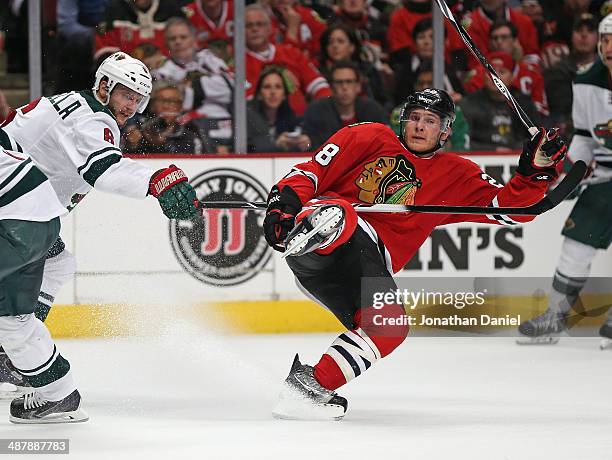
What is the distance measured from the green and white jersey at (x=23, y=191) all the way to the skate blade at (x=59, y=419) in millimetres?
610

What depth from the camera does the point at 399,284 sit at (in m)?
6.57

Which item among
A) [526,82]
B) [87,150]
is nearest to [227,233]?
[526,82]

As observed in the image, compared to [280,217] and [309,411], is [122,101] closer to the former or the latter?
[280,217]

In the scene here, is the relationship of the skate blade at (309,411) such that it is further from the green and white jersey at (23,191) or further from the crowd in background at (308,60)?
the crowd in background at (308,60)

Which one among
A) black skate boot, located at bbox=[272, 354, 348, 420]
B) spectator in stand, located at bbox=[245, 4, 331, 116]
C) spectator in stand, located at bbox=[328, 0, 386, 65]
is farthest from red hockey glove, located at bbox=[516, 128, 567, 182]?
spectator in stand, located at bbox=[328, 0, 386, 65]

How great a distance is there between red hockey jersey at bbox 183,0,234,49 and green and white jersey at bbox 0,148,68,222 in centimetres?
292

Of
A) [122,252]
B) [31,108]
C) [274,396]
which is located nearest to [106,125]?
[31,108]

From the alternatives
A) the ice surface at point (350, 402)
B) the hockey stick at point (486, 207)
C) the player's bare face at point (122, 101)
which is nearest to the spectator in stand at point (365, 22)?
the ice surface at point (350, 402)

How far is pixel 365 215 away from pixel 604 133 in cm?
212

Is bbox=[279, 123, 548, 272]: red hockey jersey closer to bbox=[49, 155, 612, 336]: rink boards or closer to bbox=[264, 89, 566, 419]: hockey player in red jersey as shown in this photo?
bbox=[264, 89, 566, 419]: hockey player in red jersey

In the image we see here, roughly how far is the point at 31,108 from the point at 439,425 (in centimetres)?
171

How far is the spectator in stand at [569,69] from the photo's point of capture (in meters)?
7.02

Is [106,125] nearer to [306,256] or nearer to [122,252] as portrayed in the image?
[306,256]

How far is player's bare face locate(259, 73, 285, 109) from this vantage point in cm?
679
